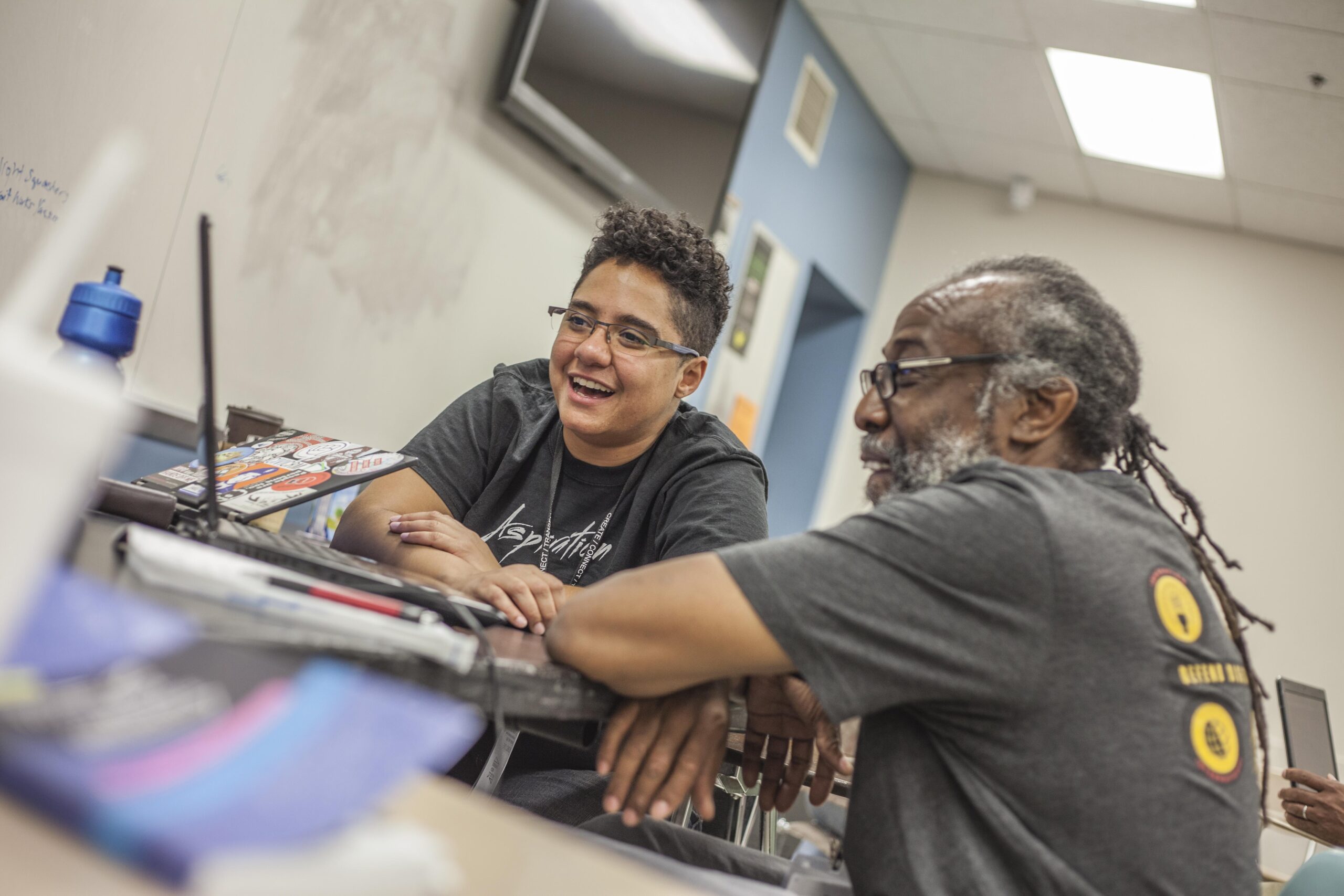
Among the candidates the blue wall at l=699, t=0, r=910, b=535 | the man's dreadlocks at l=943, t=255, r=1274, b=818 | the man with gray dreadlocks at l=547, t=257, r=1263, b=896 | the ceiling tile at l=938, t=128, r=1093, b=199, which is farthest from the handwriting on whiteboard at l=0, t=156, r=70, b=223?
the ceiling tile at l=938, t=128, r=1093, b=199

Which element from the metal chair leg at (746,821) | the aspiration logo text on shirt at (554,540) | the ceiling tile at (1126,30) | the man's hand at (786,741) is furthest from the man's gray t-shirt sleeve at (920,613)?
the ceiling tile at (1126,30)

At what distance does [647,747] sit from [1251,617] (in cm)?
85

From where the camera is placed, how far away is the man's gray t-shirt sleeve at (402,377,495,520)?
1811 mm

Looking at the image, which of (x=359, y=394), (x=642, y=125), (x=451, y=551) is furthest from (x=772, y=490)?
(x=451, y=551)

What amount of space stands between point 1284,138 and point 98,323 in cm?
465

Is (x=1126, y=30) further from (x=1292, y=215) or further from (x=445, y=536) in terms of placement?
(x=445, y=536)

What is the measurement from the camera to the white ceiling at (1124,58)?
12.9 ft

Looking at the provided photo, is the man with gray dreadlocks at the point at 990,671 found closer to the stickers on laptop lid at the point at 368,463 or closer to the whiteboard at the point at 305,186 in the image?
the stickers on laptop lid at the point at 368,463

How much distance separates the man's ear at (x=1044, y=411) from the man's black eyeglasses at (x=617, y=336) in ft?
2.70

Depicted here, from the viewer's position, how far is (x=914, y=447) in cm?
129

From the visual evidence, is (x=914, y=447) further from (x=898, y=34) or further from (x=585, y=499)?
(x=898, y=34)

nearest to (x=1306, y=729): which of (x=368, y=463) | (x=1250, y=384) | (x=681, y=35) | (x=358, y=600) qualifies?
(x=1250, y=384)

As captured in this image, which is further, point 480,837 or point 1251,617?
point 1251,617

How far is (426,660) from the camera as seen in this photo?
70 centimetres
